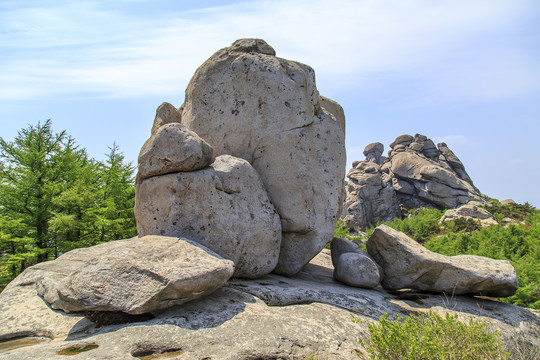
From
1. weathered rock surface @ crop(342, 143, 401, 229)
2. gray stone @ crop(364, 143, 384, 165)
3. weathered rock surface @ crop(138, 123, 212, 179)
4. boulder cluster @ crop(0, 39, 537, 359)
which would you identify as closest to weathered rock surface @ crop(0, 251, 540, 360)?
boulder cluster @ crop(0, 39, 537, 359)

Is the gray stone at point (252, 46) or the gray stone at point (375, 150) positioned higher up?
the gray stone at point (375, 150)

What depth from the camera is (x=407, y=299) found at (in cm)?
904

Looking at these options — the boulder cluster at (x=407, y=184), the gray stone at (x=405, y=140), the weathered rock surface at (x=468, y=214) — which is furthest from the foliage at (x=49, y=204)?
the gray stone at (x=405, y=140)

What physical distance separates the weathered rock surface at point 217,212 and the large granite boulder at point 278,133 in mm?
824

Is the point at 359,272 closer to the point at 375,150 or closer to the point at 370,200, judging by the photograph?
the point at 370,200

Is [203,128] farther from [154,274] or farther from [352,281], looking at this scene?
[352,281]

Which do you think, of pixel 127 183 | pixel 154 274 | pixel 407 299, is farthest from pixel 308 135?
pixel 127 183

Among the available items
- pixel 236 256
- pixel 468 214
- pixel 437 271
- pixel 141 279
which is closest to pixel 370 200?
pixel 468 214

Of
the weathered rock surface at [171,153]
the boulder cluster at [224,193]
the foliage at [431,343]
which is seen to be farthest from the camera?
the weathered rock surface at [171,153]

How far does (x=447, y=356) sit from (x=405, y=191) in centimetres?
5074

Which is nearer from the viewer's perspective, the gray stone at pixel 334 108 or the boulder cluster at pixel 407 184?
the gray stone at pixel 334 108

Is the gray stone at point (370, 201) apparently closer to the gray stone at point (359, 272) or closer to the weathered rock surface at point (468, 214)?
the weathered rock surface at point (468, 214)

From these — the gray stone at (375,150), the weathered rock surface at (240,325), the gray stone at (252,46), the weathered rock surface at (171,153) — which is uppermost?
the gray stone at (375,150)

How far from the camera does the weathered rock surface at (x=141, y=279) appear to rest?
5633mm
